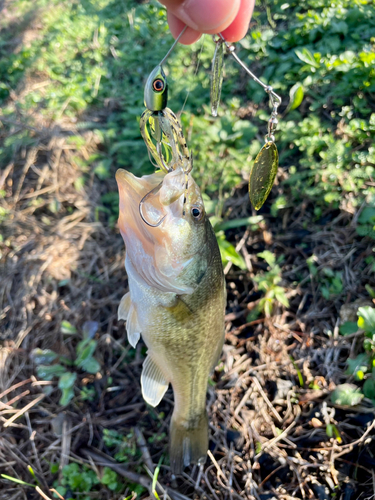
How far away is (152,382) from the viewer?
2283mm

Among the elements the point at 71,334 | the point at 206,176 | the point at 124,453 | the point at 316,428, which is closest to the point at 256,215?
the point at 206,176

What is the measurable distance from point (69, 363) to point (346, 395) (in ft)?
8.16

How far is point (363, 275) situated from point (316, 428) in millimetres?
1338

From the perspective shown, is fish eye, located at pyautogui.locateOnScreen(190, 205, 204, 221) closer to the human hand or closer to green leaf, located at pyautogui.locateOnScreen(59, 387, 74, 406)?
the human hand

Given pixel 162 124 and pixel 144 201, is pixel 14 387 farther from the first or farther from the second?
pixel 162 124

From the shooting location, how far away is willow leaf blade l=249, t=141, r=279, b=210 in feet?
5.93

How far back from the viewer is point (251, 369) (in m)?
2.93

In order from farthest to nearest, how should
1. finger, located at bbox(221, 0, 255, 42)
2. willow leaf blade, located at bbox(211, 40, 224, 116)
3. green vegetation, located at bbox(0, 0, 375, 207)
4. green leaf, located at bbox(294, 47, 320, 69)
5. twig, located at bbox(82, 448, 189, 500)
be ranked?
green leaf, located at bbox(294, 47, 320, 69) → green vegetation, located at bbox(0, 0, 375, 207) → twig, located at bbox(82, 448, 189, 500) → finger, located at bbox(221, 0, 255, 42) → willow leaf blade, located at bbox(211, 40, 224, 116)

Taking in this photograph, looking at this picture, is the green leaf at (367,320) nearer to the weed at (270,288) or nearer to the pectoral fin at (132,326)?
the weed at (270,288)

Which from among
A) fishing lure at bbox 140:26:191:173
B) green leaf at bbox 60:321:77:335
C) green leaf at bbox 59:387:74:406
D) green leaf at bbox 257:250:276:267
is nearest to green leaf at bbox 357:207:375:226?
green leaf at bbox 257:250:276:267

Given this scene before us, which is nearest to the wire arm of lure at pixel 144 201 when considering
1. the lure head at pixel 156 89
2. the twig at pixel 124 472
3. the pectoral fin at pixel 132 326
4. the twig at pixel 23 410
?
the lure head at pixel 156 89

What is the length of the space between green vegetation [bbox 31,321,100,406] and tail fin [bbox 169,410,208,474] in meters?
1.08

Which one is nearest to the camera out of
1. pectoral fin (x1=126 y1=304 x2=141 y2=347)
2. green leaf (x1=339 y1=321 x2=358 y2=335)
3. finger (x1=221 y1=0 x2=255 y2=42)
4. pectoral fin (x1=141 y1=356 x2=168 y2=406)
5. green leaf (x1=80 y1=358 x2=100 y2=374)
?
finger (x1=221 y1=0 x2=255 y2=42)

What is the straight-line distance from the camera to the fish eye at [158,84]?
1519 millimetres
